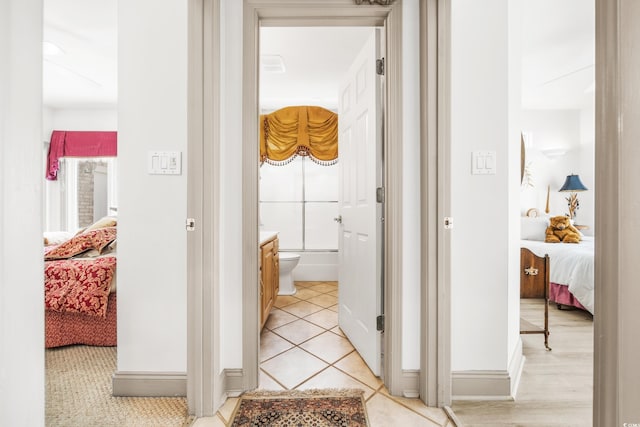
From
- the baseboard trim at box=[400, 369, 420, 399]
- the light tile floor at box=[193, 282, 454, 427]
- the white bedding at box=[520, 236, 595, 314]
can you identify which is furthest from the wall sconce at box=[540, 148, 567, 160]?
the baseboard trim at box=[400, 369, 420, 399]

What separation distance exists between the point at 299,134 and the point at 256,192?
9.02 feet

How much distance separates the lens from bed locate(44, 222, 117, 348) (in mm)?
2100

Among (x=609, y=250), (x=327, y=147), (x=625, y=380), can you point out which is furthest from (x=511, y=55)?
(x=327, y=147)

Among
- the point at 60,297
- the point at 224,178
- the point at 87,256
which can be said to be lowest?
the point at 60,297

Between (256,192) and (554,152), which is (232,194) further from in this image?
(554,152)

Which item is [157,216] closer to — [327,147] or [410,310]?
[410,310]

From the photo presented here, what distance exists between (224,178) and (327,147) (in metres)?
2.78

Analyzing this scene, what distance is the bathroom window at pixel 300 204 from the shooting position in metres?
4.68

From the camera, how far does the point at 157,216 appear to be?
1.62 m

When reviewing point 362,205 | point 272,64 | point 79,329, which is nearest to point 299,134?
point 272,64

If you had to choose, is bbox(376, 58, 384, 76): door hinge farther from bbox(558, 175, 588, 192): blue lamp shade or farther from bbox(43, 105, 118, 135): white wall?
bbox(43, 105, 118, 135): white wall

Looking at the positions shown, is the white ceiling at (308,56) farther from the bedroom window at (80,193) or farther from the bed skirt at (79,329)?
the bed skirt at (79,329)

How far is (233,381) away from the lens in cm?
167

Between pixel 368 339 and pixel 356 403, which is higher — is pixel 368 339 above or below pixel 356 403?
above
